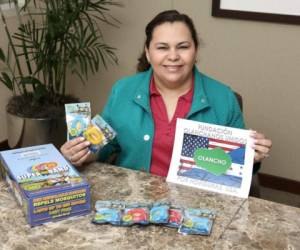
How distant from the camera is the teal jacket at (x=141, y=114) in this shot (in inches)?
76.7

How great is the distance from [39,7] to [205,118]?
2341 mm

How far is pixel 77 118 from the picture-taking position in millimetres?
1685

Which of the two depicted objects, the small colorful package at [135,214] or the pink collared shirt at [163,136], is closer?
the small colorful package at [135,214]

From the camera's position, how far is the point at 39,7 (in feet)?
12.5

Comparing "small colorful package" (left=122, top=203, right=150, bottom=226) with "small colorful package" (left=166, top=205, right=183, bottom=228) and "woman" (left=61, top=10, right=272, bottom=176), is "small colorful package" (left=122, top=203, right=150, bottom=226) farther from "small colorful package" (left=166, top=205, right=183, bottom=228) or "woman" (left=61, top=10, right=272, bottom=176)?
"woman" (left=61, top=10, right=272, bottom=176)

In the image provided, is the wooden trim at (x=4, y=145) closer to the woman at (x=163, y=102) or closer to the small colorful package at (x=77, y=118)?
the woman at (x=163, y=102)

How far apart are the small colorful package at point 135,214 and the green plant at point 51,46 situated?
6.91 feet

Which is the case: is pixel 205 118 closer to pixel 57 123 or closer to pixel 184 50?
pixel 184 50

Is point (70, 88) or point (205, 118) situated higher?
point (205, 118)

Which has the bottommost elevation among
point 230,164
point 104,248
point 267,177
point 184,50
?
point 267,177

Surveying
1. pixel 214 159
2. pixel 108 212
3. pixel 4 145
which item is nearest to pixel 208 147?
pixel 214 159

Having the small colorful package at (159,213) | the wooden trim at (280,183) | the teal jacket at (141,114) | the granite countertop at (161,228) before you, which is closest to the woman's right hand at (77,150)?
the granite countertop at (161,228)

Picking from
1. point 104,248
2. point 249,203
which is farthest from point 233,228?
point 104,248

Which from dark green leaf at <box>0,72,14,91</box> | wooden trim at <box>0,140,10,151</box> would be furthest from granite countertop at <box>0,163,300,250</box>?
wooden trim at <box>0,140,10,151</box>
